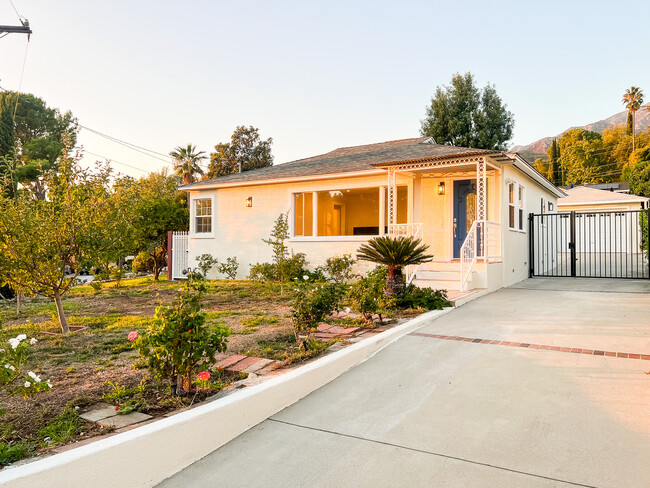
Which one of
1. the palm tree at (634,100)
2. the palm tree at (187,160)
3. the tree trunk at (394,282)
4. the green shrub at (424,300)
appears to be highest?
the palm tree at (634,100)

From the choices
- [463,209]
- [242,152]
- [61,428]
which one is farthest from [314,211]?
[242,152]

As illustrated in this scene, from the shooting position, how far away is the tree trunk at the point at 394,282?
7.08 meters

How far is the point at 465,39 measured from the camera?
14.7 m

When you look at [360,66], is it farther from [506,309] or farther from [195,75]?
[506,309]

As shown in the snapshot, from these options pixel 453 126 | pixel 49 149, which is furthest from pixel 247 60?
pixel 49 149

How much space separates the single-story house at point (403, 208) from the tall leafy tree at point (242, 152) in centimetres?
2005

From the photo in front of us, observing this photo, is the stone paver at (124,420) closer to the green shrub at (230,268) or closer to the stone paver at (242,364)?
the stone paver at (242,364)

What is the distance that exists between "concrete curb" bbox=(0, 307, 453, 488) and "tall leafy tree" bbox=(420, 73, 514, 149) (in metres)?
27.6

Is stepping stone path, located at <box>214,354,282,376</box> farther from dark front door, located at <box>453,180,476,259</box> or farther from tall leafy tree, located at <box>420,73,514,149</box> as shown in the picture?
tall leafy tree, located at <box>420,73,514,149</box>

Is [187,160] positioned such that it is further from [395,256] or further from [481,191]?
[395,256]

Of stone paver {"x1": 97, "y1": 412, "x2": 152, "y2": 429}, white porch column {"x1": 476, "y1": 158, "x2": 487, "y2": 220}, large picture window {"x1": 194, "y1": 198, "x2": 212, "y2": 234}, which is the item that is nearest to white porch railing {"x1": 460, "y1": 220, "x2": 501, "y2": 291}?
white porch column {"x1": 476, "y1": 158, "x2": 487, "y2": 220}

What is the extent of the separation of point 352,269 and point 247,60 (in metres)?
7.98

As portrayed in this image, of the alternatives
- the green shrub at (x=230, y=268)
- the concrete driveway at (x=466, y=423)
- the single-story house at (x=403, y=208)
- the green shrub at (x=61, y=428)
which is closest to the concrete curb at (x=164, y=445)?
the concrete driveway at (x=466, y=423)

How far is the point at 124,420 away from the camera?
287 cm
